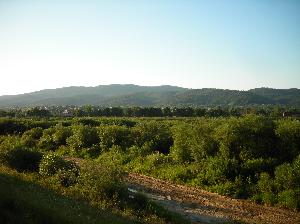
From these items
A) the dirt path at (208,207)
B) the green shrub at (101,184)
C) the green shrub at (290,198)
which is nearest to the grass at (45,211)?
the green shrub at (101,184)

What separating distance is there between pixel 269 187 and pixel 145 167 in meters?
10.2

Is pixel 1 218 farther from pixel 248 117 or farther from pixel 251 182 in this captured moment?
pixel 248 117

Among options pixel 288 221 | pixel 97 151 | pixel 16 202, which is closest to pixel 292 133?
pixel 288 221

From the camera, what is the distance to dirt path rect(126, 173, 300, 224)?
17325mm

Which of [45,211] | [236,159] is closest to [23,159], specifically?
[45,211]

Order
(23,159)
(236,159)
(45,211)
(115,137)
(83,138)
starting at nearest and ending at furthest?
1. (45,211)
2. (23,159)
3. (236,159)
4. (115,137)
5. (83,138)

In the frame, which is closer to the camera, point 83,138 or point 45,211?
point 45,211

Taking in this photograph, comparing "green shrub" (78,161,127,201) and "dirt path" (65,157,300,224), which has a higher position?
"green shrub" (78,161,127,201)

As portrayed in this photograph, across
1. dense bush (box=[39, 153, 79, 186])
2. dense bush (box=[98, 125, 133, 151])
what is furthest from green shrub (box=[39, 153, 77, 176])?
dense bush (box=[98, 125, 133, 151])

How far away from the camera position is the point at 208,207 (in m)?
19.0

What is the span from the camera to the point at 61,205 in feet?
42.1

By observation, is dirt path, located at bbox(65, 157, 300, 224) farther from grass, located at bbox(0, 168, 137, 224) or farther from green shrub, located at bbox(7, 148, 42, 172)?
green shrub, located at bbox(7, 148, 42, 172)

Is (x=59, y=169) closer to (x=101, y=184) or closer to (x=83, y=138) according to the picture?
(x=101, y=184)

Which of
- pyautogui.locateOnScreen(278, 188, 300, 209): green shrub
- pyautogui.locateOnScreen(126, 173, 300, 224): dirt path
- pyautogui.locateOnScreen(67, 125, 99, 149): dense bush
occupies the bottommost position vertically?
pyautogui.locateOnScreen(126, 173, 300, 224): dirt path
